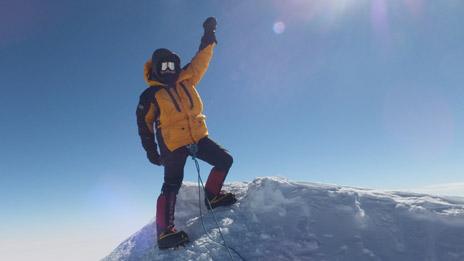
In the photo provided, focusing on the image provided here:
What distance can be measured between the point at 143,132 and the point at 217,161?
1.36 m

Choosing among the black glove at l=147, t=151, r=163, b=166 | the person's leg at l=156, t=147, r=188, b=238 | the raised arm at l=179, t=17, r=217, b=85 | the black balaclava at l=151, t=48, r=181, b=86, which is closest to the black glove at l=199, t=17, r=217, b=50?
the raised arm at l=179, t=17, r=217, b=85

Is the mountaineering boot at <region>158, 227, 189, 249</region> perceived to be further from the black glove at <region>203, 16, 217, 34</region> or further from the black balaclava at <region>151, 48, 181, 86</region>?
the black glove at <region>203, 16, 217, 34</region>

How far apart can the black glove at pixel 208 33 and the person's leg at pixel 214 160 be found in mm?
2052

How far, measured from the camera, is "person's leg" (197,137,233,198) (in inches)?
243

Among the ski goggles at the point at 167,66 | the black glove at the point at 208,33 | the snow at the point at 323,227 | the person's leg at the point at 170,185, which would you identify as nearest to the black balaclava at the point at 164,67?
the ski goggles at the point at 167,66

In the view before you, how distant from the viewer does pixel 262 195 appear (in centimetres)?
584

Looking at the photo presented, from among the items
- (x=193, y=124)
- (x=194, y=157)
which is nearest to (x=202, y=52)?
(x=193, y=124)

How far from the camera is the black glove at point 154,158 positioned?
6.35 metres

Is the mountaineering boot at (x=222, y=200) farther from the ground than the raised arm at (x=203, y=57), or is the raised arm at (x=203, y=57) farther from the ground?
the raised arm at (x=203, y=57)

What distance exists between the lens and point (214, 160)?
620 cm

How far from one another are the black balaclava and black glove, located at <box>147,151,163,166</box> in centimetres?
124

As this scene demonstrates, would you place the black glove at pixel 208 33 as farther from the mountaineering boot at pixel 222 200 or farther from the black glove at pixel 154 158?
the mountaineering boot at pixel 222 200

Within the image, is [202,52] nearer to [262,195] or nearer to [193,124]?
[193,124]

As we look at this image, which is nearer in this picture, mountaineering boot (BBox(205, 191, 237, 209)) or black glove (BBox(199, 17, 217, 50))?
mountaineering boot (BBox(205, 191, 237, 209))
